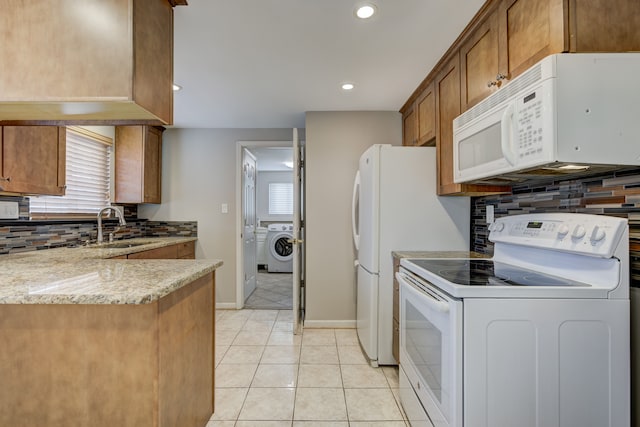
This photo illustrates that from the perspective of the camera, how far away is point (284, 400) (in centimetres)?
195

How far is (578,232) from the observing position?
4.01ft

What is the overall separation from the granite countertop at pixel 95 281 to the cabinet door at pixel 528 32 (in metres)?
1.65

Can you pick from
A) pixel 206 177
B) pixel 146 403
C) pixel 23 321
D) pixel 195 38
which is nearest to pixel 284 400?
pixel 146 403

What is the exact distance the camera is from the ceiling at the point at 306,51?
1645mm

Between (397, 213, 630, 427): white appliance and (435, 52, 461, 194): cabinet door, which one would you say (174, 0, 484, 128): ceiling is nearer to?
(435, 52, 461, 194): cabinet door

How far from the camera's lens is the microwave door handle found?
127cm

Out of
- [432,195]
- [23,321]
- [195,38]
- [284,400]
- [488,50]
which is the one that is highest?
[195,38]

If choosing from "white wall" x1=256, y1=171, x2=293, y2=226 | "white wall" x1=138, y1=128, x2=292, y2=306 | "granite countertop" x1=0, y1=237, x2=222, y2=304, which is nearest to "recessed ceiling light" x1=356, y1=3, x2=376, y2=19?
"granite countertop" x1=0, y1=237, x2=222, y2=304

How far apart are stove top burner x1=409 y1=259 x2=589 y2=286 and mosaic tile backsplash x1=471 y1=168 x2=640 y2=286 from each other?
313mm

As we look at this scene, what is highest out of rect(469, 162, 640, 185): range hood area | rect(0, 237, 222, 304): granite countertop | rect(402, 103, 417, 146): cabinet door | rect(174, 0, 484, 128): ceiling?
rect(174, 0, 484, 128): ceiling

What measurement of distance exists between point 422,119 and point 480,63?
898 mm

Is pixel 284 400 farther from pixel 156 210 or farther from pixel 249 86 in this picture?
pixel 156 210

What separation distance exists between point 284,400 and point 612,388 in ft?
5.23

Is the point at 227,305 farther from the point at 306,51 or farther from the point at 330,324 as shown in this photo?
the point at 306,51
